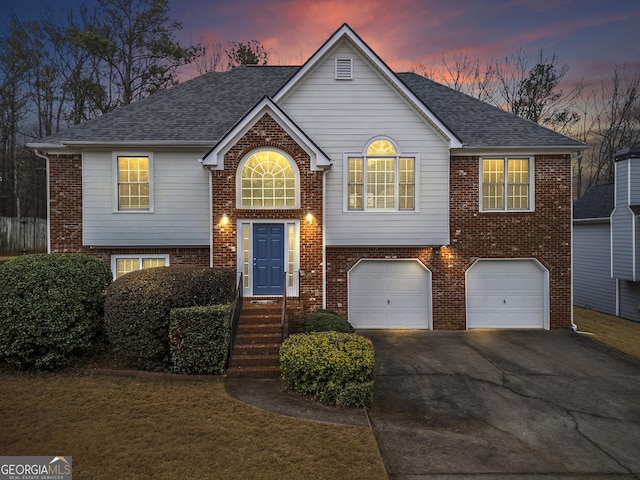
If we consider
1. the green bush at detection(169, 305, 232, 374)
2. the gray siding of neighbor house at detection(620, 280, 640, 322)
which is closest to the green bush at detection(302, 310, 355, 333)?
the green bush at detection(169, 305, 232, 374)

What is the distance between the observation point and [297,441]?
6094 millimetres

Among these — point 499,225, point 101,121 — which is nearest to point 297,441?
point 499,225

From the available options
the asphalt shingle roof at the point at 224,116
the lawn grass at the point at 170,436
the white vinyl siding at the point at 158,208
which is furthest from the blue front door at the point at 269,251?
the lawn grass at the point at 170,436

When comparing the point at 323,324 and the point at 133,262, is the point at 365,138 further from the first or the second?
the point at 133,262

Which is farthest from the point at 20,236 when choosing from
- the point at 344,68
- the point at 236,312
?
the point at 344,68

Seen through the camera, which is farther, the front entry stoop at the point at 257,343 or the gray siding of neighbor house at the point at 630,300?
the gray siding of neighbor house at the point at 630,300

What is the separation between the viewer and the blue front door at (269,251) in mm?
12578

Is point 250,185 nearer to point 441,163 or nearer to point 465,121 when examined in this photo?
point 441,163

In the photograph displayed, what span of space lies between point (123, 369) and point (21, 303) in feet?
8.15

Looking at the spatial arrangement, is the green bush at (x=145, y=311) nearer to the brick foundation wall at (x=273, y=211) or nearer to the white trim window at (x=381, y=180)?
the brick foundation wall at (x=273, y=211)

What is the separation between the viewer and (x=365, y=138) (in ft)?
43.9

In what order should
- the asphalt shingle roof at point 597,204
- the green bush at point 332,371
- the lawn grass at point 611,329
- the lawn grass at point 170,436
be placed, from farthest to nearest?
1. the asphalt shingle roof at point 597,204
2. the lawn grass at point 611,329
3. the green bush at point 332,371
4. the lawn grass at point 170,436

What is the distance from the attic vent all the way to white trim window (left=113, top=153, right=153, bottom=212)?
6746mm

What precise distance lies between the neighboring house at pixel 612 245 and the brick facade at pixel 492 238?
4.80 m
